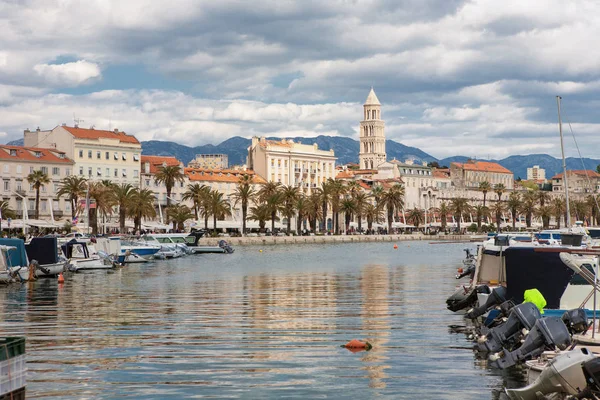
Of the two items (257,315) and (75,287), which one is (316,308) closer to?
(257,315)

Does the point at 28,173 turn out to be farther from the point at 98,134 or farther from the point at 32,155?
the point at 98,134

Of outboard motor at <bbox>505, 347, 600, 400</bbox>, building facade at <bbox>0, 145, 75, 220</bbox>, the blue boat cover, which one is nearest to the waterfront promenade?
building facade at <bbox>0, 145, 75, 220</bbox>

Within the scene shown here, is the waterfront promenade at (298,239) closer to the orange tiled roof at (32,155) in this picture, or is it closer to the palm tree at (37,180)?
the palm tree at (37,180)

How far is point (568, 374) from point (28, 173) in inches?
5772

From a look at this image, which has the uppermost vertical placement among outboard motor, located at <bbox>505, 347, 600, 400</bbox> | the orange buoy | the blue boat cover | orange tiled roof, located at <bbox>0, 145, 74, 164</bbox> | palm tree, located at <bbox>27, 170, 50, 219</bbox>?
orange tiled roof, located at <bbox>0, 145, 74, 164</bbox>

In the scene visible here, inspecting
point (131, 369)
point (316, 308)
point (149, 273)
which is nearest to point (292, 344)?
point (131, 369)

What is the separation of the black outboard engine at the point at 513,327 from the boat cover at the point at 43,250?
49472mm

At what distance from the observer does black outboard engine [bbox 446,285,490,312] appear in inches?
1388

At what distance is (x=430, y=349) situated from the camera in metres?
28.7

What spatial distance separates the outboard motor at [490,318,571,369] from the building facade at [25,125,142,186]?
5937 inches

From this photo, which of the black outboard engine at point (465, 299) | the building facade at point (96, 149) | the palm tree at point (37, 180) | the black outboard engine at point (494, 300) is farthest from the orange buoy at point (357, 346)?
the building facade at point (96, 149)

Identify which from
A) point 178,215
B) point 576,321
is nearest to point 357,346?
point 576,321

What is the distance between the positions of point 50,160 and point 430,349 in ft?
459

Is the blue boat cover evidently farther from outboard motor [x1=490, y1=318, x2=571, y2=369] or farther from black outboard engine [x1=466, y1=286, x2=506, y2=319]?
outboard motor [x1=490, y1=318, x2=571, y2=369]
